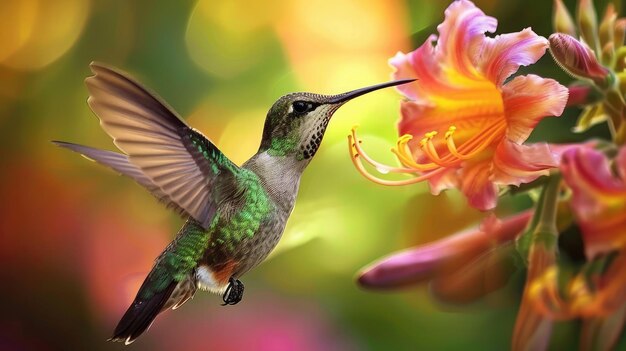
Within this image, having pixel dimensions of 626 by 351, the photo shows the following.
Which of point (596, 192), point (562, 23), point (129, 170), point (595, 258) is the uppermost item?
point (129, 170)

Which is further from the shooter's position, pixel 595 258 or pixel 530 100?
pixel 595 258

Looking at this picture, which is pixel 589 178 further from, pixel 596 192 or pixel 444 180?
pixel 444 180

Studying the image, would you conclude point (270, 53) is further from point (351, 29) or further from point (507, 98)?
point (507, 98)

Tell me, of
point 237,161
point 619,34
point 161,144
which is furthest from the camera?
point 237,161

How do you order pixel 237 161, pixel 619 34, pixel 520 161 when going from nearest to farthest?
1. pixel 520 161
2. pixel 619 34
3. pixel 237 161

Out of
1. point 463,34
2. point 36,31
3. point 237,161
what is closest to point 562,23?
point 463,34

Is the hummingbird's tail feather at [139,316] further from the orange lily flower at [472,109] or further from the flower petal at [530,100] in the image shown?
the flower petal at [530,100]

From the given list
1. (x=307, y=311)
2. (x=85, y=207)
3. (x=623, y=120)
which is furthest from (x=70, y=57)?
(x=623, y=120)
